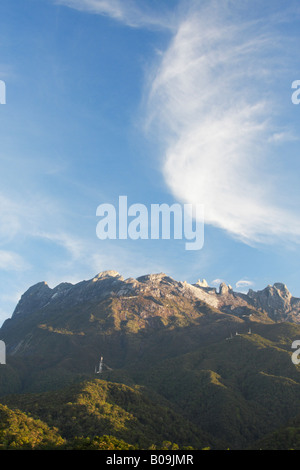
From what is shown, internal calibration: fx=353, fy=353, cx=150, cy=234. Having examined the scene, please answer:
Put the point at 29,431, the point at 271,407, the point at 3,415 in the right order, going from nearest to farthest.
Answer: the point at 29,431 < the point at 3,415 < the point at 271,407

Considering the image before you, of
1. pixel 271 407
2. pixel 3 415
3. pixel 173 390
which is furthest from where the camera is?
pixel 173 390

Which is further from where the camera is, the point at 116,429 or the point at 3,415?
the point at 116,429

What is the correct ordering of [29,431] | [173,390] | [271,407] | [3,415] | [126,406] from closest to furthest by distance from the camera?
[29,431] → [3,415] → [126,406] → [271,407] → [173,390]

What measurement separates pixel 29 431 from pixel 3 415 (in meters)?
13.9

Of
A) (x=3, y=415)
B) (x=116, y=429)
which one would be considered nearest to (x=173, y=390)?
(x=116, y=429)
